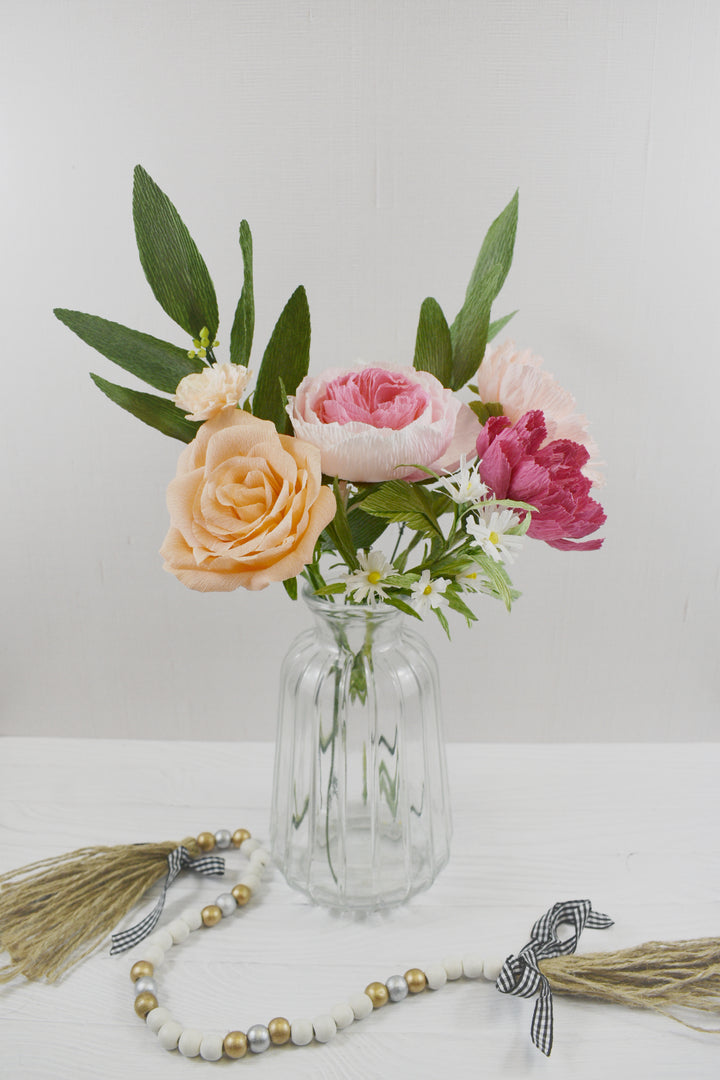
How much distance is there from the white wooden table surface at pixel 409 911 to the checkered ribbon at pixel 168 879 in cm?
1

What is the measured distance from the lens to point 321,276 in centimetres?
90

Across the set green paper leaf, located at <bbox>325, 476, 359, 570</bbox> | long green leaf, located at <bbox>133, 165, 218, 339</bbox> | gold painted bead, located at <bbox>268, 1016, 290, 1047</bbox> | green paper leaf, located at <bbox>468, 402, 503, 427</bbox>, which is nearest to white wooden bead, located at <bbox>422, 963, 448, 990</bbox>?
gold painted bead, located at <bbox>268, 1016, 290, 1047</bbox>

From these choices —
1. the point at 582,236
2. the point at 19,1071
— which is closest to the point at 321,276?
the point at 582,236

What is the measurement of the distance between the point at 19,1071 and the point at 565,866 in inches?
18.9

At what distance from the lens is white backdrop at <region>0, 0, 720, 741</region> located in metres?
0.84

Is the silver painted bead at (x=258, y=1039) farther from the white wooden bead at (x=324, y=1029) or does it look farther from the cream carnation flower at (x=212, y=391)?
the cream carnation flower at (x=212, y=391)

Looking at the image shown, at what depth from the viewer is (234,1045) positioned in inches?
24.4

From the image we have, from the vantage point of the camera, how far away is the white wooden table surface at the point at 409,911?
623mm

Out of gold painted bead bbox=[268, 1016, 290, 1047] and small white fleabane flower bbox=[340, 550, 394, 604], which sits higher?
small white fleabane flower bbox=[340, 550, 394, 604]

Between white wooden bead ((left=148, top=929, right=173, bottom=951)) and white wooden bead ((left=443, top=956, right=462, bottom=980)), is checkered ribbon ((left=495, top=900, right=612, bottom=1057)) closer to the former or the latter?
white wooden bead ((left=443, top=956, right=462, bottom=980))

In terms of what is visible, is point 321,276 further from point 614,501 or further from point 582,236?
point 614,501

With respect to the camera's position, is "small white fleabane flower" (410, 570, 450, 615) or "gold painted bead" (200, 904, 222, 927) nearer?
"small white fleabane flower" (410, 570, 450, 615)

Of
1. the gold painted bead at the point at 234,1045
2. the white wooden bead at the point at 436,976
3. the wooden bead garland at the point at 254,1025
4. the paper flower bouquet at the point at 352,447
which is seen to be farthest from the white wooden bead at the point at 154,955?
the paper flower bouquet at the point at 352,447

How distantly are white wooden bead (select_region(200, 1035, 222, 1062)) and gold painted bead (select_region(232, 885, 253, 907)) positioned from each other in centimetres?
15
